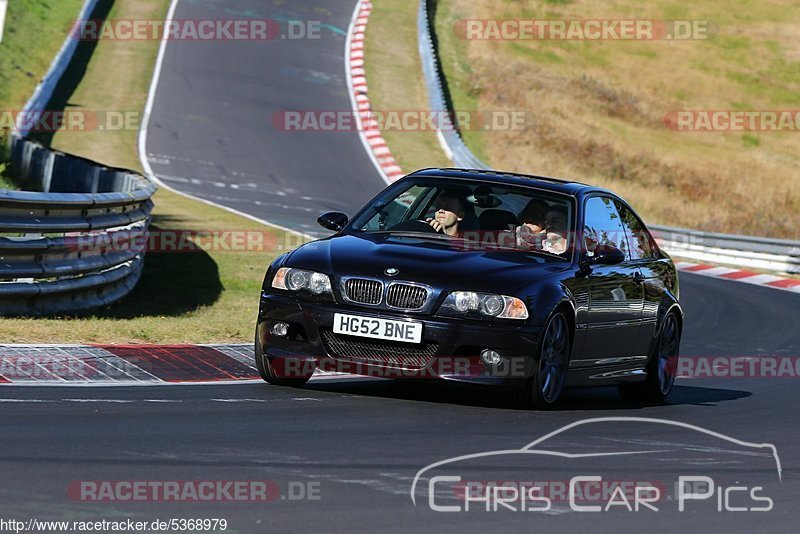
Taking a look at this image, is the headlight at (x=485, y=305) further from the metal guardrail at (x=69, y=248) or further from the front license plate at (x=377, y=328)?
the metal guardrail at (x=69, y=248)

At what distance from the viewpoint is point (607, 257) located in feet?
31.2

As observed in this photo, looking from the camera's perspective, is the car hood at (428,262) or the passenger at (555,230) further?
the passenger at (555,230)

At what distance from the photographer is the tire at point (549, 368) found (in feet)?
28.4

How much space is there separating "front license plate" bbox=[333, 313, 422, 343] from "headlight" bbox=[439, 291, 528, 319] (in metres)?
Answer: 0.24

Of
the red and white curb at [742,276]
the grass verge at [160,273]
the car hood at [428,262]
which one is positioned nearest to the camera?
the car hood at [428,262]

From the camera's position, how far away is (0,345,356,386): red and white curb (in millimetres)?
8945

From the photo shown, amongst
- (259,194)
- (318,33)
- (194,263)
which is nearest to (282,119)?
(259,194)

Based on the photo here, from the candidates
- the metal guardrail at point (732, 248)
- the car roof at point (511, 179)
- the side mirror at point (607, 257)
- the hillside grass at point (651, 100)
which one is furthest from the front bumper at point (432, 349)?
the hillside grass at point (651, 100)

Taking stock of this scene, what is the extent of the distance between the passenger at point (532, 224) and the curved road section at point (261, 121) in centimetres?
1515

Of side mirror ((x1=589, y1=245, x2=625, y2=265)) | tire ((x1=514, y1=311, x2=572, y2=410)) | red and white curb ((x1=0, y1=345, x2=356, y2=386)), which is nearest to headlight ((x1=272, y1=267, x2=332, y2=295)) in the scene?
red and white curb ((x1=0, y1=345, x2=356, y2=386))

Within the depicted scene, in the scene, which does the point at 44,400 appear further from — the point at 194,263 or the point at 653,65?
the point at 653,65

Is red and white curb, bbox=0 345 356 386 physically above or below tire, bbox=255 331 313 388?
below

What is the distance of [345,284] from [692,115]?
45.5 meters

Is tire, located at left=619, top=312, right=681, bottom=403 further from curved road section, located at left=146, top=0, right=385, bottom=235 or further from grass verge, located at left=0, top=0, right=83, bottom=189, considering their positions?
grass verge, located at left=0, top=0, right=83, bottom=189
